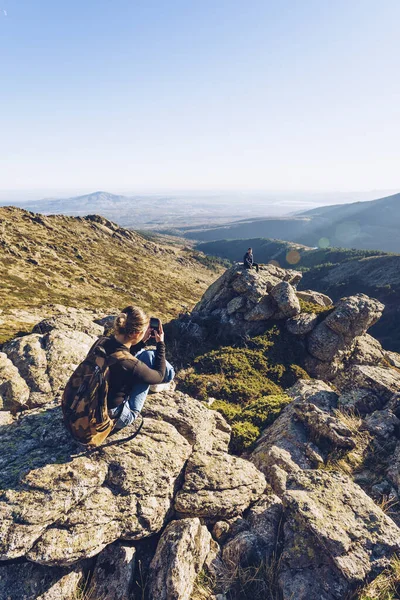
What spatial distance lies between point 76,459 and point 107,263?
95018mm

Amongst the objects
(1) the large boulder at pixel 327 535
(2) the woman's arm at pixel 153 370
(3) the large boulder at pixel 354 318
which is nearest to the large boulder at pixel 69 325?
(2) the woman's arm at pixel 153 370

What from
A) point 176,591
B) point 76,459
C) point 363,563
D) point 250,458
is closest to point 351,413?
point 250,458

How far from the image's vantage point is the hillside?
46.2m

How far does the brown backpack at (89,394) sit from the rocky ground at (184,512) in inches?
38.2

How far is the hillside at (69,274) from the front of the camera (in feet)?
152

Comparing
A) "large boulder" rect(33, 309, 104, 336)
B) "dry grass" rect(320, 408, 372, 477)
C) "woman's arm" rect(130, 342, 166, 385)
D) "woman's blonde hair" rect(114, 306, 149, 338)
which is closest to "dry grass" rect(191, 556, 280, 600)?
"woman's arm" rect(130, 342, 166, 385)

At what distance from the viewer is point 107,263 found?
9569cm

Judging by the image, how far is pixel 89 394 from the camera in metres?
5.67

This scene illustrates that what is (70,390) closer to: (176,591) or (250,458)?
(176,591)

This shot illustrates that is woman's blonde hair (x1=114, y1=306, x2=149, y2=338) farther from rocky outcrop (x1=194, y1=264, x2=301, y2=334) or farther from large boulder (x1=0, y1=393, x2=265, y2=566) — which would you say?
rocky outcrop (x1=194, y1=264, x2=301, y2=334)

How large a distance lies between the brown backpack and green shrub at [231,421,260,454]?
256 inches

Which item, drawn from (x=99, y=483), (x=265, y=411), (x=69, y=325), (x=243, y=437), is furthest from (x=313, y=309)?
(x=99, y=483)

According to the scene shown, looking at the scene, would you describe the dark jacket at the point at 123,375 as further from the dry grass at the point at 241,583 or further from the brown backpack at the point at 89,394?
the dry grass at the point at 241,583

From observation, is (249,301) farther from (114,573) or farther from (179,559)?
(114,573)
